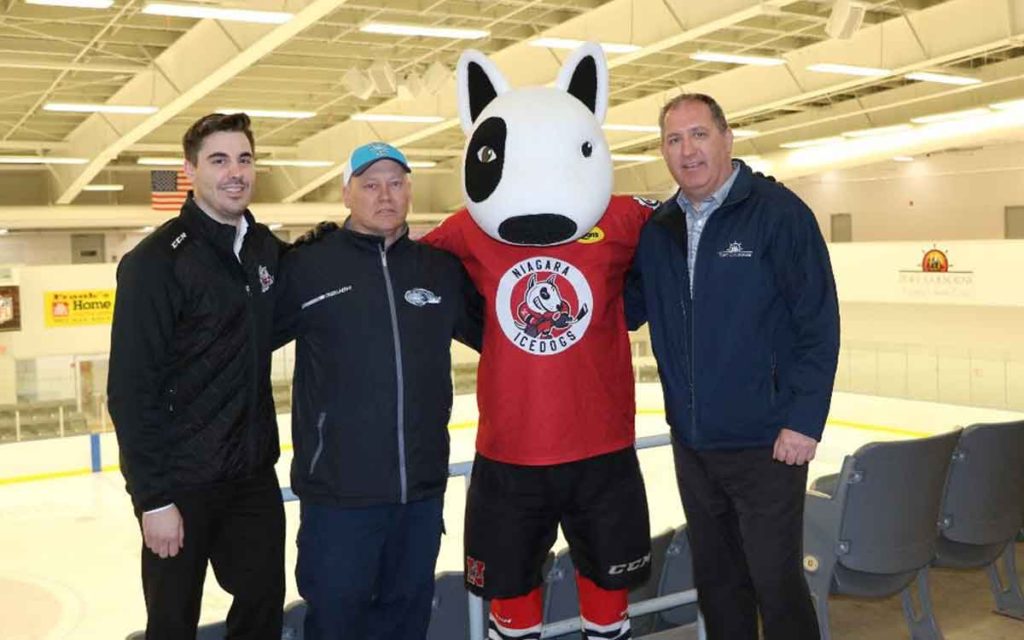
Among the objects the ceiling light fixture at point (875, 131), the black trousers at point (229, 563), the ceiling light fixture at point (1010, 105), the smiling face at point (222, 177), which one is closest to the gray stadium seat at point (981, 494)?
the black trousers at point (229, 563)

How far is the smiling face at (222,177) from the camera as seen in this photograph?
2.28 meters

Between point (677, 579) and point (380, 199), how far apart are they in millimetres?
1474

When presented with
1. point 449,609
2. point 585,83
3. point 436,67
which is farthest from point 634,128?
point 449,609

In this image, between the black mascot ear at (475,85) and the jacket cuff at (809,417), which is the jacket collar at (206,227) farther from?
the jacket cuff at (809,417)

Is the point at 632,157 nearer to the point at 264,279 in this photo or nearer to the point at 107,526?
the point at 107,526

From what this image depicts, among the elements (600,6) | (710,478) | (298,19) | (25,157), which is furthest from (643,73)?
(710,478)

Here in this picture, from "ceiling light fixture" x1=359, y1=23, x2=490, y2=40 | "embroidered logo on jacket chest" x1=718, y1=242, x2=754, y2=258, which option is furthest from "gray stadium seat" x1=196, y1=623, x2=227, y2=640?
"ceiling light fixture" x1=359, y1=23, x2=490, y2=40

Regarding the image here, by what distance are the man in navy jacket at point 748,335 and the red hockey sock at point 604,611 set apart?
31 cm

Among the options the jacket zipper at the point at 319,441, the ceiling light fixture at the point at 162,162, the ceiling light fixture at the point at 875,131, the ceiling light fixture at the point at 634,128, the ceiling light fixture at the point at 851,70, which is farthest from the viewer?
the ceiling light fixture at the point at 162,162

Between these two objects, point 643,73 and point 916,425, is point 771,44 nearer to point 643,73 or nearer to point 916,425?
point 643,73

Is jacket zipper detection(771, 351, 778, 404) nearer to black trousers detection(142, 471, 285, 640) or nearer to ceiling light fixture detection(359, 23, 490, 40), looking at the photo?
black trousers detection(142, 471, 285, 640)

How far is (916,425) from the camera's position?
1127cm

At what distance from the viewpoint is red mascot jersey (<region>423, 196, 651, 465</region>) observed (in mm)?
2438

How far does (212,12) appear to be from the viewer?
8352 mm
